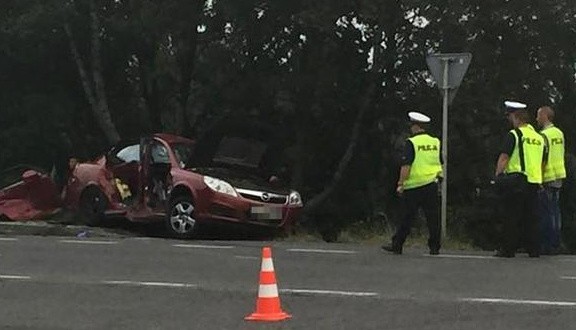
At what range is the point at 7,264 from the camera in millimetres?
12273

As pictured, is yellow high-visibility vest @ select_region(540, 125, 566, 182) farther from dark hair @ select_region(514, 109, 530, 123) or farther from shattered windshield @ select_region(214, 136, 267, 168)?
shattered windshield @ select_region(214, 136, 267, 168)

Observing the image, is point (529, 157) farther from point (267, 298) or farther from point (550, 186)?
point (267, 298)

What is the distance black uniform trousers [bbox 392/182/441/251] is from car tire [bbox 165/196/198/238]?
402 cm

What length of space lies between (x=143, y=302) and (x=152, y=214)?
24.6ft

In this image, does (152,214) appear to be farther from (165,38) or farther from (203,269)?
(165,38)

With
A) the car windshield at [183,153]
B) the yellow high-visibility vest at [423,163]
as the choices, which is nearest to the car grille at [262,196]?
the car windshield at [183,153]

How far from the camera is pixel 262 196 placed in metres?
16.2

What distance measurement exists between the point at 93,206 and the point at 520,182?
331 inches

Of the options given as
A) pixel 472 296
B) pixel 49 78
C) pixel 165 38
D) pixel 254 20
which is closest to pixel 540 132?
pixel 472 296

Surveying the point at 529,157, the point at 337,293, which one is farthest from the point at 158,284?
the point at 529,157

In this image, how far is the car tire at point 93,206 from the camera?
18156 millimetres

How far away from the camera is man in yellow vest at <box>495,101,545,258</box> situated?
12523 mm

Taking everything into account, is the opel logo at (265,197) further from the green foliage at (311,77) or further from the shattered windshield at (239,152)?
the green foliage at (311,77)

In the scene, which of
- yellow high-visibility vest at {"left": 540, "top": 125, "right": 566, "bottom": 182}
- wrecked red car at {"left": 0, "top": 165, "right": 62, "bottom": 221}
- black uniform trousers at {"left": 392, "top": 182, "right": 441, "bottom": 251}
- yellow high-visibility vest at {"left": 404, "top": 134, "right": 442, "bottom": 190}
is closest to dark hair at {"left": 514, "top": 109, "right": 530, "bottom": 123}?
yellow high-visibility vest at {"left": 540, "top": 125, "right": 566, "bottom": 182}
